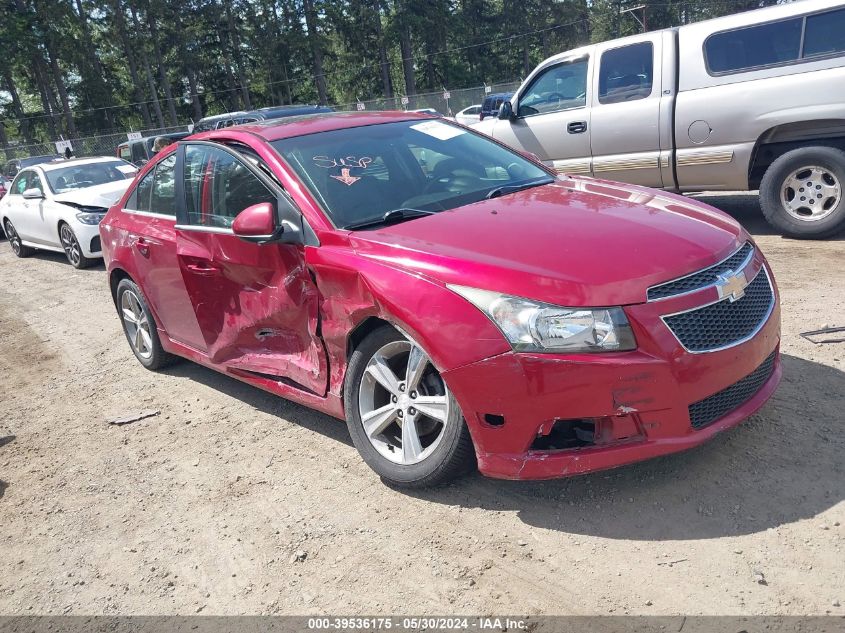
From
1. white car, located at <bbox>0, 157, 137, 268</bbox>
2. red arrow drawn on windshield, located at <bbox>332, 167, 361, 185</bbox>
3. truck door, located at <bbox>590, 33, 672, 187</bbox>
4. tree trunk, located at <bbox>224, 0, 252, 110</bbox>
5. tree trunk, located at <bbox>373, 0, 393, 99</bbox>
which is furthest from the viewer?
tree trunk, located at <bbox>373, 0, 393, 99</bbox>

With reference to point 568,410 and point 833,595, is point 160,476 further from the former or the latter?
point 833,595

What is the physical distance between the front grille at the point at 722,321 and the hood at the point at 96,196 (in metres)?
9.77

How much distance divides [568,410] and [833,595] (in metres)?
1.05

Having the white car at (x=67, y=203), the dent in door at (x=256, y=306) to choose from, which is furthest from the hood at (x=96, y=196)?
the dent in door at (x=256, y=306)

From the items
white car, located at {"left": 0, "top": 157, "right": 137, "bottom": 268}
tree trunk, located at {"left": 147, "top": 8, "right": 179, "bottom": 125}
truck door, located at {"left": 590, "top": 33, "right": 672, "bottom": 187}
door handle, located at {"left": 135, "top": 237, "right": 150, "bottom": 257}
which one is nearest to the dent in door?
door handle, located at {"left": 135, "top": 237, "right": 150, "bottom": 257}

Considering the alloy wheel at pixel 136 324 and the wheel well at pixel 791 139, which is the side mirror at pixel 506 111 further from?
the alloy wheel at pixel 136 324

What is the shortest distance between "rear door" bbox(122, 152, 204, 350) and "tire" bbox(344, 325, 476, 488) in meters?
1.73

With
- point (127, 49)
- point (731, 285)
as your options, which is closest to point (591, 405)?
point (731, 285)

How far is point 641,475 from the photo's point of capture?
3.21 meters

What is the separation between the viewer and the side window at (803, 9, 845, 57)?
6.32 meters

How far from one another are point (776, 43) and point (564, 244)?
5.08 meters

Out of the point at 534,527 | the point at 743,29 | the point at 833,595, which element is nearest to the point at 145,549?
the point at 534,527

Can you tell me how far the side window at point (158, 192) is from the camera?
15.8ft

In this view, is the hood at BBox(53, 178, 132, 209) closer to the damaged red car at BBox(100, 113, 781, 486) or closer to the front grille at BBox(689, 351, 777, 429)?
the damaged red car at BBox(100, 113, 781, 486)
